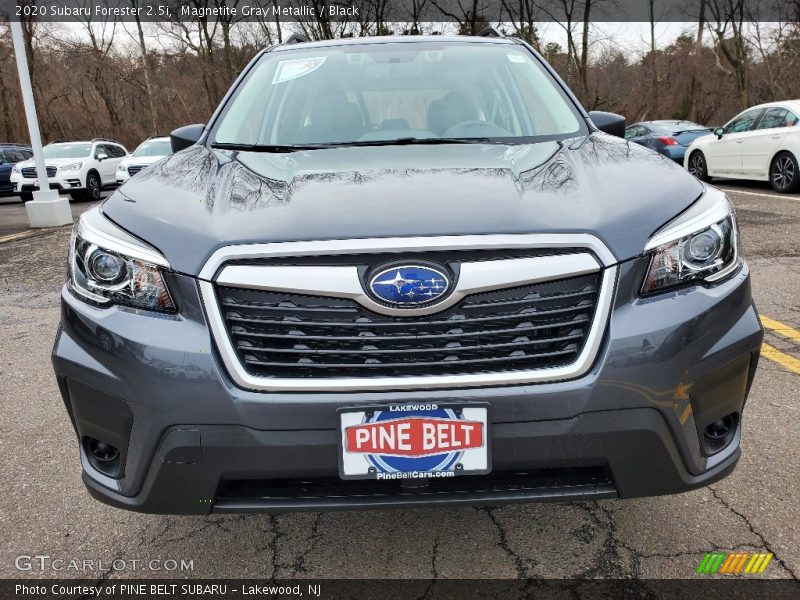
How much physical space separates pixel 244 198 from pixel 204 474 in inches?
29.7

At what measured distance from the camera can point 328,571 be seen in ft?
6.52

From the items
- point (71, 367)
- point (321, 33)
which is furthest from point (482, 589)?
point (321, 33)

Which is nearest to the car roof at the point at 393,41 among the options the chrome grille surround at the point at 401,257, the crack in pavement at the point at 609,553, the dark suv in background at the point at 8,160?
the chrome grille surround at the point at 401,257

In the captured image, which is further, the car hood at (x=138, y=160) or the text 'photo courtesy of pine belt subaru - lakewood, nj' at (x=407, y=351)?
the car hood at (x=138, y=160)

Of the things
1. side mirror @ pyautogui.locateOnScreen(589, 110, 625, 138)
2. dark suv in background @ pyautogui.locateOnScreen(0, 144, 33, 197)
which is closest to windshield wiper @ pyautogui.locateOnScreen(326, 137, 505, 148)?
side mirror @ pyautogui.locateOnScreen(589, 110, 625, 138)

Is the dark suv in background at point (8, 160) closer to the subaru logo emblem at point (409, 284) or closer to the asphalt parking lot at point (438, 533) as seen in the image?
the asphalt parking lot at point (438, 533)

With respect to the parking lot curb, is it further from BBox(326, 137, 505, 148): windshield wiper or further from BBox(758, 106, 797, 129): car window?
BBox(758, 106, 797, 129): car window

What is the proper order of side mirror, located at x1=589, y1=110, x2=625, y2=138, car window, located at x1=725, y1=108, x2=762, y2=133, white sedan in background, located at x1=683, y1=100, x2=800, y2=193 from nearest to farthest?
side mirror, located at x1=589, y1=110, x2=625, y2=138 → white sedan in background, located at x1=683, y1=100, x2=800, y2=193 → car window, located at x1=725, y1=108, x2=762, y2=133

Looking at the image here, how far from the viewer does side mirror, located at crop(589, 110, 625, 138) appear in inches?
111

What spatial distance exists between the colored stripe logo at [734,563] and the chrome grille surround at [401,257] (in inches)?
33.4

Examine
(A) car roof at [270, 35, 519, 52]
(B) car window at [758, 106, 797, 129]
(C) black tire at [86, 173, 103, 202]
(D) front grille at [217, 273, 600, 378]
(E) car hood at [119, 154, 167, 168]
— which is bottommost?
(C) black tire at [86, 173, 103, 202]

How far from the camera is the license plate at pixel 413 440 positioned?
157 centimetres

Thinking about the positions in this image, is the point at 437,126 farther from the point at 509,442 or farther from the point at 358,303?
the point at 509,442

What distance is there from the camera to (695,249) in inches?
68.7
